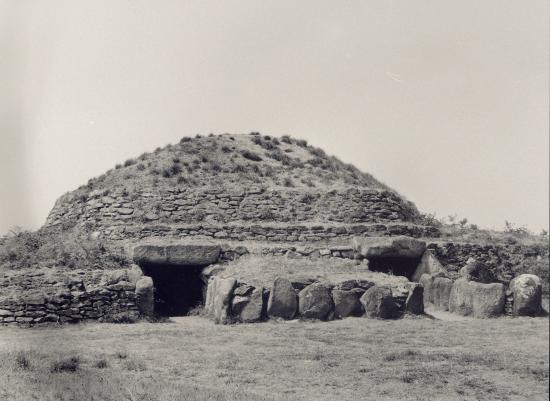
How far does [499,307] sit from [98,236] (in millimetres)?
11437

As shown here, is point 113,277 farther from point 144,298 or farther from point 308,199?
point 308,199

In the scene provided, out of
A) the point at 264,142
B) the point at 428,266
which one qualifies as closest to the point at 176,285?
the point at 428,266

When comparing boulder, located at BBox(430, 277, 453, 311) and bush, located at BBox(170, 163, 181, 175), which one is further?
bush, located at BBox(170, 163, 181, 175)

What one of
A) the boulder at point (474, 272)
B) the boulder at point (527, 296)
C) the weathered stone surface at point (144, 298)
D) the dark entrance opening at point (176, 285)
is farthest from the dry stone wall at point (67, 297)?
the boulder at point (527, 296)

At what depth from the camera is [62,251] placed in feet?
51.1

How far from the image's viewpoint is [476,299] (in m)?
14.0

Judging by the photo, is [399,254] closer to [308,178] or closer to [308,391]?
[308,178]

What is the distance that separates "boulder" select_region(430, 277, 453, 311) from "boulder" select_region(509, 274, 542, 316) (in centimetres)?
162

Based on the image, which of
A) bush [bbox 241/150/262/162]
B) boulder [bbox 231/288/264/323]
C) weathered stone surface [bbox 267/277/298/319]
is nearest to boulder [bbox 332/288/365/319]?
weathered stone surface [bbox 267/277/298/319]

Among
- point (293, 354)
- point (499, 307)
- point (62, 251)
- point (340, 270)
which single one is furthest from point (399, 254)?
point (62, 251)

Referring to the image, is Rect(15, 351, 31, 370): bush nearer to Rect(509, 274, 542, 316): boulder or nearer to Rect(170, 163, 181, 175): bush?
Rect(509, 274, 542, 316): boulder

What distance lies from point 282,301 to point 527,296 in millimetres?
5420

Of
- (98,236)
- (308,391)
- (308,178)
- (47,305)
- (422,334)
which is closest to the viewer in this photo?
(308,391)

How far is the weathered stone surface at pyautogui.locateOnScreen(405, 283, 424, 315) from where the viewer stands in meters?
14.2
